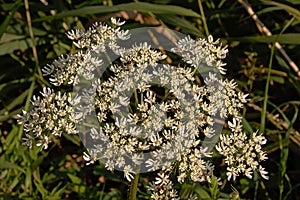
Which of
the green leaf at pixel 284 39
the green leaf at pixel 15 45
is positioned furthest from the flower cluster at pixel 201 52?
the green leaf at pixel 15 45

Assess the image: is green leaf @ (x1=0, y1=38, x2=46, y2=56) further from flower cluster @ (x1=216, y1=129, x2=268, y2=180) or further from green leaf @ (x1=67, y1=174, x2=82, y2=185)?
flower cluster @ (x1=216, y1=129, x2=268, y2=180)

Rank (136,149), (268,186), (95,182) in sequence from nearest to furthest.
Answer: (136,149) → (268,186) → (95,182)

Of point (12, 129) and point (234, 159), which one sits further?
point (12, 129)

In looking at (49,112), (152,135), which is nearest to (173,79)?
(152,135)

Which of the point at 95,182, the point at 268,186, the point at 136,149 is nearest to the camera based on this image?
the point at 136,149

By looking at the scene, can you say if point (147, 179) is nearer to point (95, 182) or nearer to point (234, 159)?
point (95, 182)

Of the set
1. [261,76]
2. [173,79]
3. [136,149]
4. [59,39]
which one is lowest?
[261,76]

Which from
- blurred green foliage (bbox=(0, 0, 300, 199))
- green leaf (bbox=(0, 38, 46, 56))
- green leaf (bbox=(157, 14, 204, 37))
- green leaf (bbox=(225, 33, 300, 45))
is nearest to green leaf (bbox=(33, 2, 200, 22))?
blurred green foliage (bbox=(0, 0, 300, 199))
